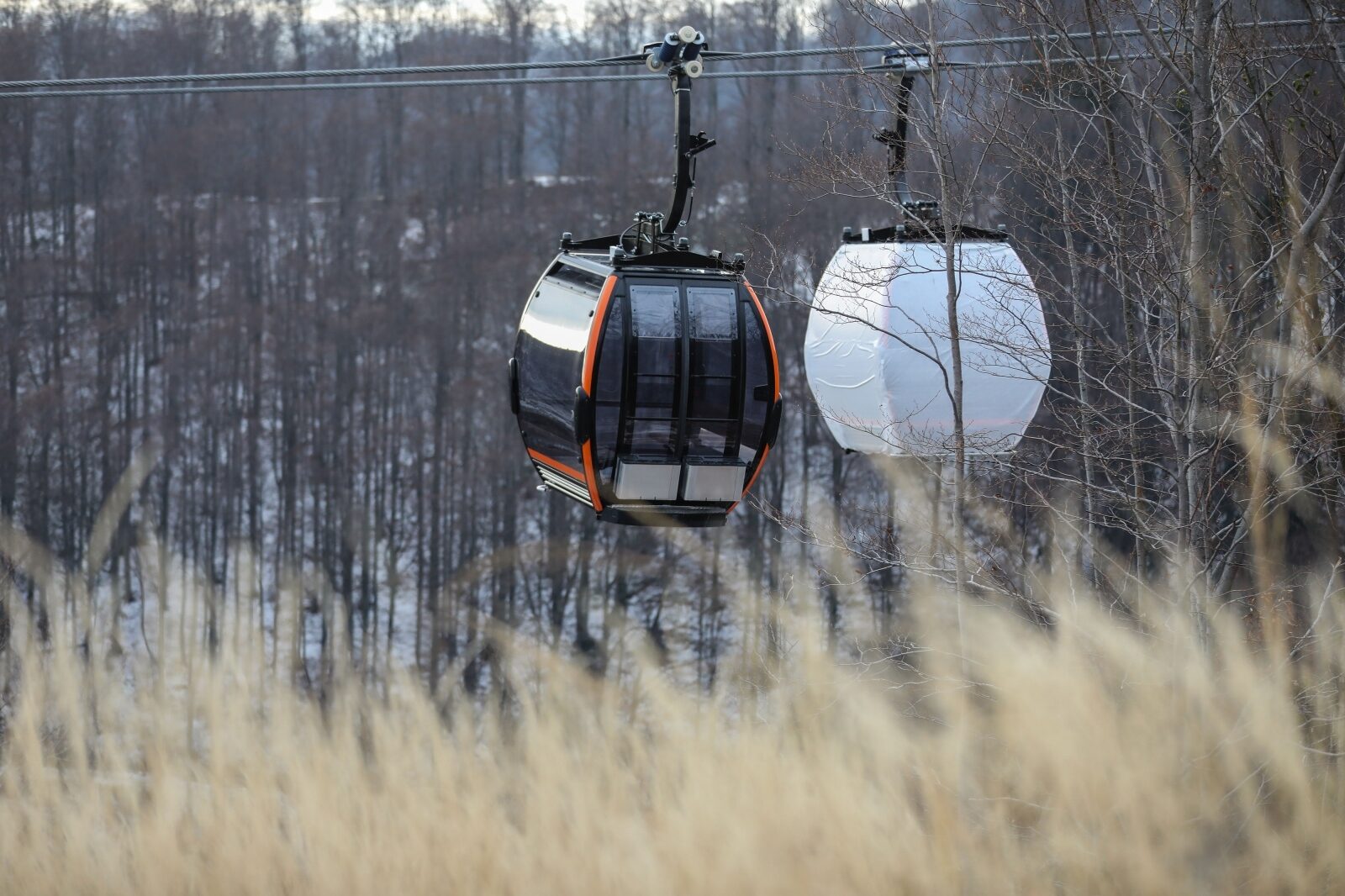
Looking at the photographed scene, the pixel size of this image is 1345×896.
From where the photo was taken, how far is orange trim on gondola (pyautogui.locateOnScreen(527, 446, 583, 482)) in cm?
492

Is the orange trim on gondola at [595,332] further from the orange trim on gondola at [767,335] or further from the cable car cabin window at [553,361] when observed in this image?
the orange trim on gondola at [767,335]

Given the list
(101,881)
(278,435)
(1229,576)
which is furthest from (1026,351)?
(278,435)

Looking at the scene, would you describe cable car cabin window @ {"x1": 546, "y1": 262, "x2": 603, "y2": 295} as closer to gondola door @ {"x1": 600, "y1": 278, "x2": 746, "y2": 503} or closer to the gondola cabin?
the gondola cabin

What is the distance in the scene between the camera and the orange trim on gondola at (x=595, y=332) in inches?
181

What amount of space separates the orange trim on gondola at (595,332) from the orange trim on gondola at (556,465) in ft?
0.36

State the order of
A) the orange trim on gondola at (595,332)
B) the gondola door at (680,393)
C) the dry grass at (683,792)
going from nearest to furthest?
1. the dry grass at (683,792)
2. the orange trim on gondola at (595,332)
3. the gondola door at (680,393)

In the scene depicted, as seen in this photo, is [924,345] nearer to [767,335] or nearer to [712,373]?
[767,335]

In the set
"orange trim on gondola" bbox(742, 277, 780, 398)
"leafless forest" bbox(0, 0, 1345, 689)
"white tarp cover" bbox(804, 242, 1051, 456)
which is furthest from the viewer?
"leafless forest" bbox(0, 0, 1345, 689)

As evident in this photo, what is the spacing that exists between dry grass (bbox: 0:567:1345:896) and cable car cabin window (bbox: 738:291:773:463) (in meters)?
0.94

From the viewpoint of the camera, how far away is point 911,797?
3.82 m

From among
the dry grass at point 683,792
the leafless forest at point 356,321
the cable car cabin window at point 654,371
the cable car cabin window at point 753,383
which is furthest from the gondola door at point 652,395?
the leafless forest at point 356,321

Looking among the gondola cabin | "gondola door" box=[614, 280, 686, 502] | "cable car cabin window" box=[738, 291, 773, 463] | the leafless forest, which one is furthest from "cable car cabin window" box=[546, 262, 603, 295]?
the leafless forest

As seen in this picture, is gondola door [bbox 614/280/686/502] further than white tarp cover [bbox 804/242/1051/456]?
No

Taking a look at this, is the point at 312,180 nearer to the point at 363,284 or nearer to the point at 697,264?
the point at 363,284
